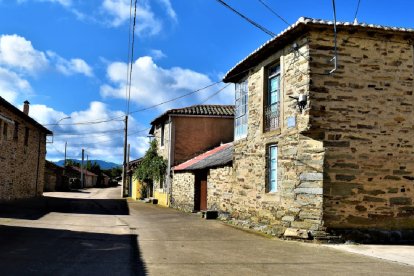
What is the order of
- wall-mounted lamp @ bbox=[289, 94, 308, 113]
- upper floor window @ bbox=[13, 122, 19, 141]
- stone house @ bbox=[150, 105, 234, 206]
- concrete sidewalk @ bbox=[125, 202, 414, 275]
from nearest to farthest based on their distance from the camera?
concrete sidewalk @ bbox=[125, 202, 414, 275], wall-mounted lamp @ bbox=[289, 94, 308, 113], upper floor window @ bbox=[13, 122, 19, 141], stone house @ bbox=[150, 105, 234, 206]

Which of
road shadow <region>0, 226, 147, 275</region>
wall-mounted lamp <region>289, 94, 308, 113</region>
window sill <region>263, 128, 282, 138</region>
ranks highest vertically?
wall-mounted lamp <region>289, 94, 308, 113</region>

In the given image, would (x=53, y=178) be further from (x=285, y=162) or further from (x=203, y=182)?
(x=285, y=162)

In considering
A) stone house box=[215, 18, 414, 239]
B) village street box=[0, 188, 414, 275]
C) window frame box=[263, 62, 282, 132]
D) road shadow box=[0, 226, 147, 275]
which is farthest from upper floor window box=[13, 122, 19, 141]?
stone house box=[215, 18, 414, 239]

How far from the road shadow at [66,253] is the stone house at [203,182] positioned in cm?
681

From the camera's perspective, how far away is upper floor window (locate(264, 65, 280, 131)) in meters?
13.3

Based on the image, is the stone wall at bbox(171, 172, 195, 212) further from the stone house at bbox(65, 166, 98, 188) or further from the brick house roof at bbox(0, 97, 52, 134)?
the stone house at bbox(65, 166, 98, 188)

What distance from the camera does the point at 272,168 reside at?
44.2 ft

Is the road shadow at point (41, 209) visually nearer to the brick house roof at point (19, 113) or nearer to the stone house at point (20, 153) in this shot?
the stone house at point (20, 153)

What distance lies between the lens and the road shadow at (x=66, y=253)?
6.95m

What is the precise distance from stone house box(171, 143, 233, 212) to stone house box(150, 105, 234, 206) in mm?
1035

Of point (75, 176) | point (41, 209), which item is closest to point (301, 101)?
point (41, 209)

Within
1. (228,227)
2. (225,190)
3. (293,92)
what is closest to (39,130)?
(225,190)

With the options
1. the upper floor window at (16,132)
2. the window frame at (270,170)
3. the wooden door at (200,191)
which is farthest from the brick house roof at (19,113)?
the window frame at (270,170)

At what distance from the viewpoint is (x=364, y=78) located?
11.8 meters
